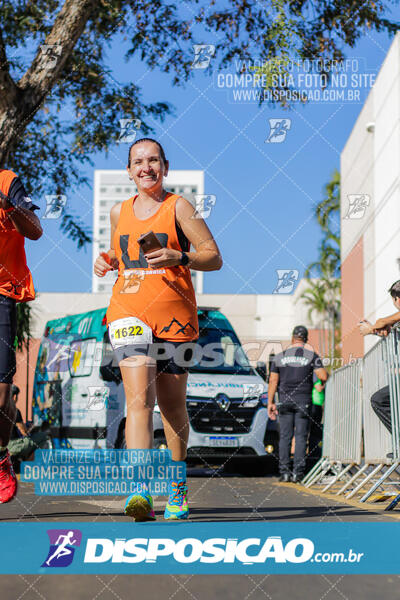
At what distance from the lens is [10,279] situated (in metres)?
4.73

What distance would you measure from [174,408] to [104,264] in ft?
2.80

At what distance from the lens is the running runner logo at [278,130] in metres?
7.59

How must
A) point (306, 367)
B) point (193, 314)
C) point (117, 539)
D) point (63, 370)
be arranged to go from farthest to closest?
point (63, 370), point (306, 367), point (193, 314), point (117, 539)

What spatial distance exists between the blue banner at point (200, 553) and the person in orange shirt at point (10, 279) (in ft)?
5.11

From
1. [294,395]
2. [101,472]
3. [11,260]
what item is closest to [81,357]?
[101,472]

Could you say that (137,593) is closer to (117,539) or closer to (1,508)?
(117,539)

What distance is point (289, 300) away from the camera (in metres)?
49.4

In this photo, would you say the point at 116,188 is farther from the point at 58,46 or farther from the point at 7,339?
the point at 7,339

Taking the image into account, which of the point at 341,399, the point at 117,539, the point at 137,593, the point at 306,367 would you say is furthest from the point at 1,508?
the point at 306,367

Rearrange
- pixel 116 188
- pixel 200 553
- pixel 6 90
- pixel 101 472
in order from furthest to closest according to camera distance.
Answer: pixel 116 188 → pixel 101 472 → pixel 6 90 → pixel 200 553

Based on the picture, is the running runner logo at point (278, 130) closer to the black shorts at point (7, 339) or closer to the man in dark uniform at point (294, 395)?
the man in dark uniform at point (294, 395)

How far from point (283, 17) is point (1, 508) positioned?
7563mm

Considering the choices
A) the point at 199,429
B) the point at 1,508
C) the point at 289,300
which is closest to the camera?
the point at 1,508

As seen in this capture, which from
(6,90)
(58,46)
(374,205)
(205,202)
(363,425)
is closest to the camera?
(205,202)
